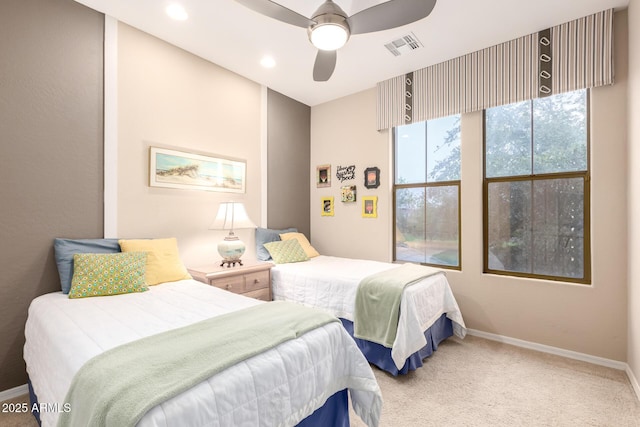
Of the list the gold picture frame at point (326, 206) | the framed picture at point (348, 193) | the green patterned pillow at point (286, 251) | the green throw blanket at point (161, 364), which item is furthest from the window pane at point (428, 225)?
the green throw blanket at point (161, 364)

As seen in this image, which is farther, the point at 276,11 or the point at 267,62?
the point at 267,62

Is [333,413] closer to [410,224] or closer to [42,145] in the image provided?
[410,224]

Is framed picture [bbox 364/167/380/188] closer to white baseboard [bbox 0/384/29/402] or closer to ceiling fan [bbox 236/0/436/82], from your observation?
ceiling fan [bbox 236/0/436/82]

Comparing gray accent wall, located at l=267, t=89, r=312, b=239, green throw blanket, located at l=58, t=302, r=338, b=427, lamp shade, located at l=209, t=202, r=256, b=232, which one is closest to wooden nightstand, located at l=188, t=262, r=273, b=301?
lamp shade, located at l=209, t=202, r=256, b=232

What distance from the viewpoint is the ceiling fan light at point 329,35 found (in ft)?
6.50

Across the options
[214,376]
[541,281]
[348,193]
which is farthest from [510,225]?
[214,376]

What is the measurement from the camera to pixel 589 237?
2594 millimetres

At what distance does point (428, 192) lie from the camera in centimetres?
355

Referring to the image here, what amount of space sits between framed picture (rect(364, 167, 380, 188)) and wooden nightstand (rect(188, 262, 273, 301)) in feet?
5.58

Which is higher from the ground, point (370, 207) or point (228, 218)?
point (370, 207)

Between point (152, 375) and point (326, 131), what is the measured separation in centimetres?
390

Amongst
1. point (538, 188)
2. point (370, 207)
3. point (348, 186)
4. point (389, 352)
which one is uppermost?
point (348, 186)

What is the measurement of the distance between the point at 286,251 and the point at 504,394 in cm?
236

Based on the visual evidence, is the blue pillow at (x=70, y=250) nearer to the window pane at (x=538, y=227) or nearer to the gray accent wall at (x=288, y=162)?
the gray accent wall at (x=288, y=162)
